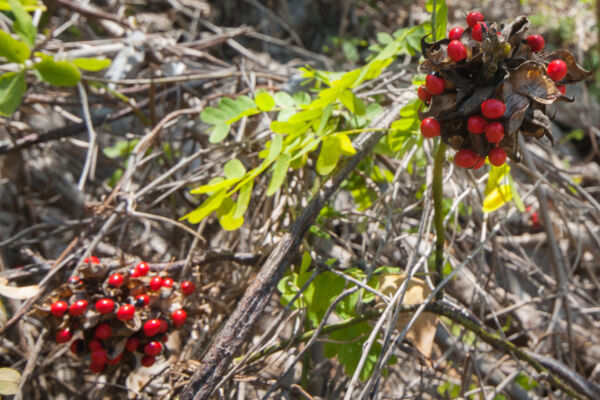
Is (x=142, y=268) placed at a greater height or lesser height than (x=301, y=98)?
lesser

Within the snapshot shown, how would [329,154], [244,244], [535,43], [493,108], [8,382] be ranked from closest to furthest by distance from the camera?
[493,108] → [535,43] → [8,382] → [329,154] → [244,244]

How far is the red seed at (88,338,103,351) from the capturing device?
139cm

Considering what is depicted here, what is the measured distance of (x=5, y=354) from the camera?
1797mm

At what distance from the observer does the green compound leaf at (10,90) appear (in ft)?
4.88

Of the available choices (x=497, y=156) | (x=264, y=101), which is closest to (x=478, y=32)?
(x=497, y=156)

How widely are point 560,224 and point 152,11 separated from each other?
3.03 m

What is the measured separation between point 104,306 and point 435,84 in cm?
110

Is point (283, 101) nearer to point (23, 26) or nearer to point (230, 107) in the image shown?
point (230, 107)

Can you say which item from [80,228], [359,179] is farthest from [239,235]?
[80,228]

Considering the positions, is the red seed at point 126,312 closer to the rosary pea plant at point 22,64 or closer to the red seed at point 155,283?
the red seed at point 155,283

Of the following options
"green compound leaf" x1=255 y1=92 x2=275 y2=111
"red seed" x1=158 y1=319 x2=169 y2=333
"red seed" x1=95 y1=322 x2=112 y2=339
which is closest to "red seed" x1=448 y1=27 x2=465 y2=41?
"green compound leaf" x1=255 y1=92 x2=275 y2=111

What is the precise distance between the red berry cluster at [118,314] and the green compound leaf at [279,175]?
19.1 inches

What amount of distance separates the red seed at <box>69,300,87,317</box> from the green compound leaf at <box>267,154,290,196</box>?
26.4 inches

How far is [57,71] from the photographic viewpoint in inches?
61.6
